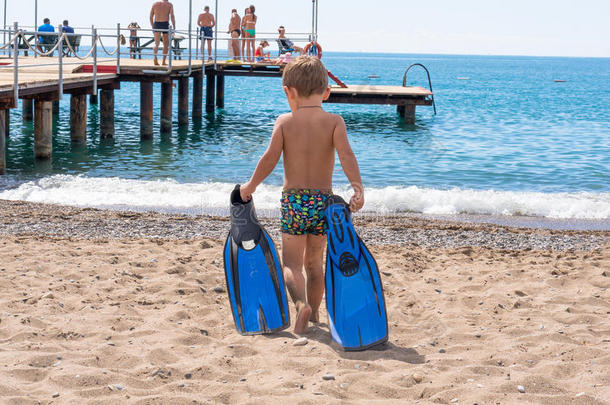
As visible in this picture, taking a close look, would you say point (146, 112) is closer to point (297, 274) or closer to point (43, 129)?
point (43, 129)

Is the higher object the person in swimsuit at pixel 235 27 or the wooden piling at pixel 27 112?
the person in swimsuit at pixel 235 27

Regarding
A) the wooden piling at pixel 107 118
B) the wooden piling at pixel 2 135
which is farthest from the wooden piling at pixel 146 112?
the wooden piling at pixel 2 135

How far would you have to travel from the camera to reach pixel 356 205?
3.79 meters

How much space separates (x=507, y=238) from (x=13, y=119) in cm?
2020

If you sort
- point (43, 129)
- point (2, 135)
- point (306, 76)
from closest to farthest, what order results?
point (306, 76) → point (2, 135) → point (43, 129)

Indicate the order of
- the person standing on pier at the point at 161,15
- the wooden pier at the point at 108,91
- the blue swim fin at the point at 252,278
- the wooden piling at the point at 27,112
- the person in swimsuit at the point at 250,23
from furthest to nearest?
the wooden piling at the point at 27,112, the person in swimsuit at the point at 250,23, the person standing on pier at the point at 161,15, the wooden pier at the point at 108,91, the blue swim fin at the point at 252,278

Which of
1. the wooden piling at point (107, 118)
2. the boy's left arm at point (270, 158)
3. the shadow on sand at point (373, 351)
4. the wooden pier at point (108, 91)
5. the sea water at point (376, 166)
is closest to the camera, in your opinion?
the shadow on sand at point (373, 351)

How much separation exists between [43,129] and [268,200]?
553 centimetres

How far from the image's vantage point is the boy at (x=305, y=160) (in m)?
3.78

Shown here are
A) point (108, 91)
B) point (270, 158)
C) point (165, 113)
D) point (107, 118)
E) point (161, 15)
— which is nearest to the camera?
point (270, 158)

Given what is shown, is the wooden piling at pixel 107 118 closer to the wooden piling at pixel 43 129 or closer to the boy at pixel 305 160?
the wooden piling at pixel 43 129

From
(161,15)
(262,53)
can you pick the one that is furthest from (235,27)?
(161,15)

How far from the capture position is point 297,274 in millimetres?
4008

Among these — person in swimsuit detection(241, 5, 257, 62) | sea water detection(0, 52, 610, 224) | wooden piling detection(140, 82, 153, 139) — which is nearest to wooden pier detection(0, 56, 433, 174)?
wooden piling detection(140, 82, 153, 139)
